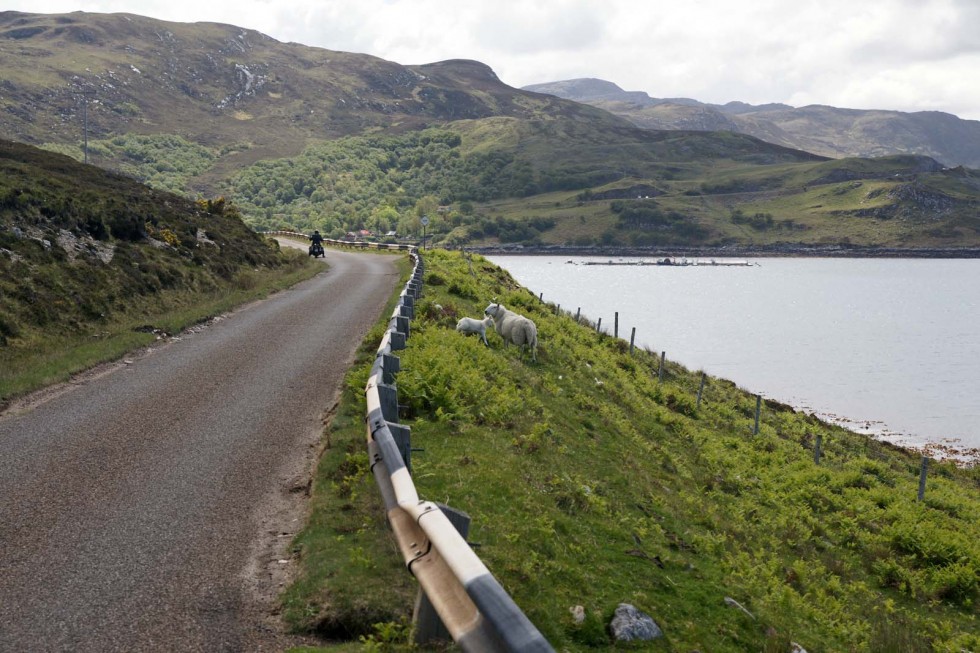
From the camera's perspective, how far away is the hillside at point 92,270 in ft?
57.8

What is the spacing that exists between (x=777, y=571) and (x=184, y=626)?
11.4m

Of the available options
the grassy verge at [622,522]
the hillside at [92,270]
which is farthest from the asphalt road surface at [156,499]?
the hillside at [92,270]

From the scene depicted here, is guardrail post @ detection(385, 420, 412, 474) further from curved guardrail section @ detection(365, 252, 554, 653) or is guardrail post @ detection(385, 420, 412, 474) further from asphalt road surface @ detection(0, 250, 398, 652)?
asphalt road surface @ detection(0, 250, 398, 652)

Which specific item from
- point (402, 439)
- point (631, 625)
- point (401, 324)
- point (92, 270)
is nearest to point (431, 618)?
point (402, 439)

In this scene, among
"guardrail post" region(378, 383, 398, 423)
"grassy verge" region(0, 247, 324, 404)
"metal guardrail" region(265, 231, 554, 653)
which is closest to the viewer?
"metal guardrail" region(265, 231, 554, 653)

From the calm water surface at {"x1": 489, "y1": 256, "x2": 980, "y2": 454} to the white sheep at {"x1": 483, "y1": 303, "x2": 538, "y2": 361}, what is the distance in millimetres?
30404

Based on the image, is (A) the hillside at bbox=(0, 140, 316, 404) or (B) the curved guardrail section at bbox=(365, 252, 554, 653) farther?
(A) the hillside at bbox=(0, 140, 316, 404)

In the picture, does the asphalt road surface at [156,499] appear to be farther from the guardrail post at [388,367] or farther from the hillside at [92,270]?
the hillside at [92,270]

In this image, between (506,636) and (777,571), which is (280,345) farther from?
(506,636)

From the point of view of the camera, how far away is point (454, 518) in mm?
5012

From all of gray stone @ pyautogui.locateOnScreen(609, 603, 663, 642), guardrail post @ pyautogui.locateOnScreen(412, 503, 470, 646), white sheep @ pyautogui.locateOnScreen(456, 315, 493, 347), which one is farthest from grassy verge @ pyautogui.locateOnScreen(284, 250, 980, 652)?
white sheep @ pyautogui.locateOnScreen(456, 315, 493, 347)

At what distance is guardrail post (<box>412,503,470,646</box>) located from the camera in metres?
4.83

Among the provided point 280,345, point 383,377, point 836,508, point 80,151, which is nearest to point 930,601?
point 836,508

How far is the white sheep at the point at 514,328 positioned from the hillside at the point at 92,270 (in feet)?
28.0
